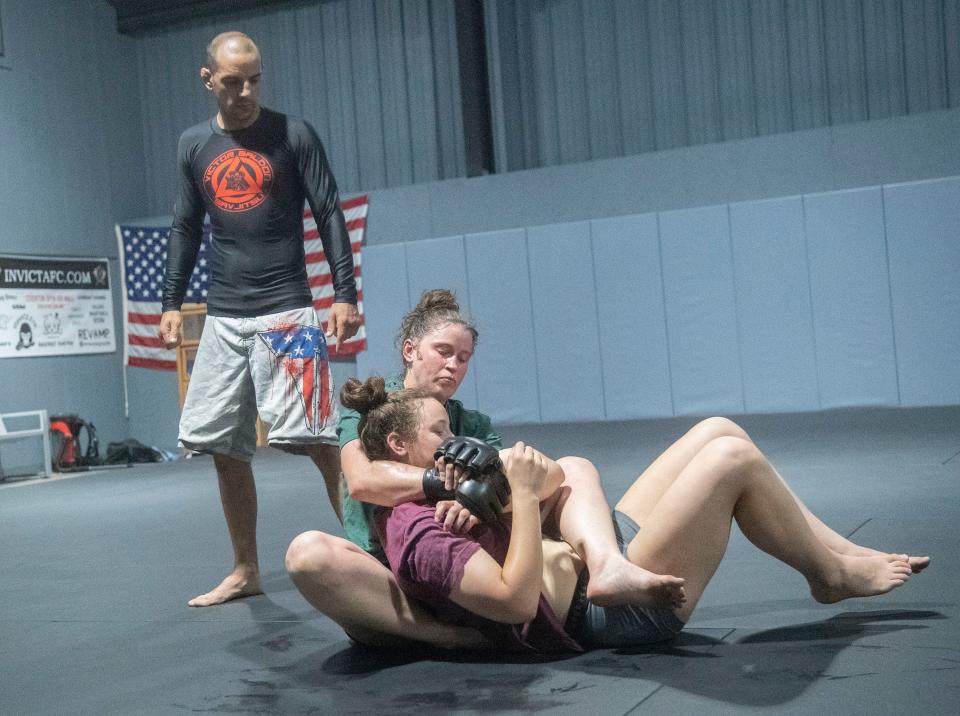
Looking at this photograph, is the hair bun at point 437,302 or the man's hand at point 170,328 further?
the man's hand at point 170,328

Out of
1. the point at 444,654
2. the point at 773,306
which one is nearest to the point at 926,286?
the point at 773,306

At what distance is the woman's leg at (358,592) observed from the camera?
6.88 ft

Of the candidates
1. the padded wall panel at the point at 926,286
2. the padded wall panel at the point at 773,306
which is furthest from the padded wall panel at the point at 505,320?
the padded wall panel at the point at 926,286

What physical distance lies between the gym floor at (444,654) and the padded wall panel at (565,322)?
440 cm

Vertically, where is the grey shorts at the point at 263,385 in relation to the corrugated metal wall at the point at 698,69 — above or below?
below

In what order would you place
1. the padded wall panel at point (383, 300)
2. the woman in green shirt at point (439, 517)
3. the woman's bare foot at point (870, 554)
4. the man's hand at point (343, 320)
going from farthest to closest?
1. the padded wall panel at point (383, 300)
2. the man's hand at point (343, 320)
3. the woman's bare foot at point (870, 554)
4. the woman in green shirt at point (439, 517)

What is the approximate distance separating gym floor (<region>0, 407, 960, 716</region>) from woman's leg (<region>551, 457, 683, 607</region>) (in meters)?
0.14

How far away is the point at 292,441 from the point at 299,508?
2.13m

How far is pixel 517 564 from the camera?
6.22ft

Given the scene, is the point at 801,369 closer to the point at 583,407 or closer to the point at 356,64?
the point at 583,407

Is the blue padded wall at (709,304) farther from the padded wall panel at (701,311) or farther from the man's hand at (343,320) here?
the man's hand at (343,320)

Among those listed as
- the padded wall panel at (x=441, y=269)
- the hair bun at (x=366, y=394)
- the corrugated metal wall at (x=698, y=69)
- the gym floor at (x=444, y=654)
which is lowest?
the gym floor at (x=444, y=654)

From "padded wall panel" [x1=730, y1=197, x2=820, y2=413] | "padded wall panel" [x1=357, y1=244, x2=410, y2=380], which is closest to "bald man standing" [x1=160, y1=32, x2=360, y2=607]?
"padded wall panel" [x1=730, y1=197, x2=820, y2=413]

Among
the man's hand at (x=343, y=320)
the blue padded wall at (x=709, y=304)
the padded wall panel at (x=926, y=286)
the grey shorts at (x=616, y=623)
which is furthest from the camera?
the blue padded wall at (x=709, y=304)
